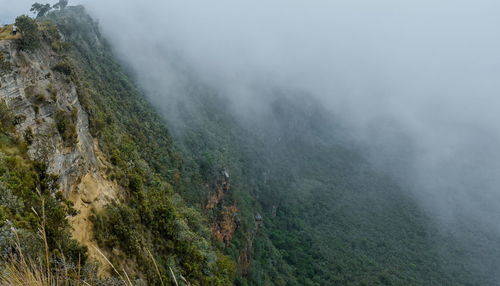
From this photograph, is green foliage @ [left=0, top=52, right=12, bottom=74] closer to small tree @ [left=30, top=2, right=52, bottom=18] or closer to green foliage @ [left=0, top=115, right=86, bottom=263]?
green foliage @ [left=0, top=115, right=86, bottom=263]

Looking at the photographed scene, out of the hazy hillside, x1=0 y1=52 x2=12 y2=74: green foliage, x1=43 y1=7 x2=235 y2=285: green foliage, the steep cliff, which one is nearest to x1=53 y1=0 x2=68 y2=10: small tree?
the hazy hillside

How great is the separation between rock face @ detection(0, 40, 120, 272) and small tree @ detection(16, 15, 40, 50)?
14.7 inches

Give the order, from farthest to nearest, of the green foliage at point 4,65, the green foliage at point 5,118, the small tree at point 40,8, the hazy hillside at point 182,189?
the small tree at point 40,8 → the green foliage at point 4,65 → the green foliage at point 5,118 → the hazy hillside at point 182,189

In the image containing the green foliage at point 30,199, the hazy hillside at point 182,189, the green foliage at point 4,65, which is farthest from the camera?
the green foliage at point 4,65

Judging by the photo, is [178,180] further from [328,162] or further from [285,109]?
[285,109]

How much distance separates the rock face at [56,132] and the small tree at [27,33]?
1.23ft

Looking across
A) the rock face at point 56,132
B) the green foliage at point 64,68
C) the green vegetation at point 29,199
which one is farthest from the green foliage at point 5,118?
the green foliage at point 64,68

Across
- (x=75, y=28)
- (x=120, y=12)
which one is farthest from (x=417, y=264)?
(x=120, y=12)

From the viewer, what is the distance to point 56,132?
47.2ft

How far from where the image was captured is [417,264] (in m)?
87.4

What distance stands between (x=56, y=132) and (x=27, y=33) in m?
5.91

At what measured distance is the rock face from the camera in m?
13.0

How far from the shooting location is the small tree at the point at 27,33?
1633 centimetres

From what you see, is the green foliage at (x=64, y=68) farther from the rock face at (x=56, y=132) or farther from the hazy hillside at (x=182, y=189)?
the rock face at (x=56, y=132)
